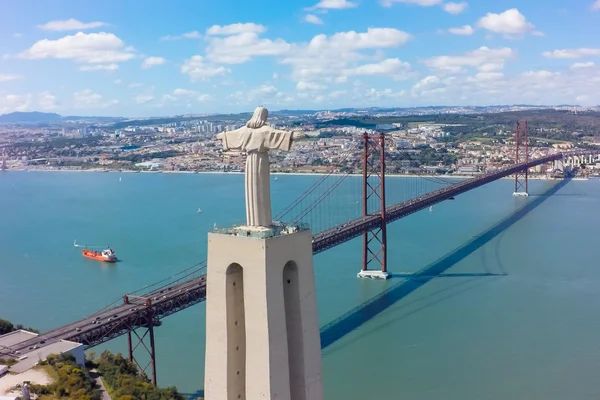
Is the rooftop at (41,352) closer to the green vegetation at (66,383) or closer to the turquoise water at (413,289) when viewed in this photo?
the green vegetation at (66,383)

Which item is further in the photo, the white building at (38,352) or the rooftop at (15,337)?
the rooftop at (15,337)

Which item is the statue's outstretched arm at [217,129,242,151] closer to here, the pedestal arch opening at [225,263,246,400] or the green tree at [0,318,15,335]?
the pedestal arch opening at [225,263,246,400]

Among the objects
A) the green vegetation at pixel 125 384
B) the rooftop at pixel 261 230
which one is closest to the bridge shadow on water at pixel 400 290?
the green vegetation at pixel 125 384

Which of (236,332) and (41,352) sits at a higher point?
(236,332)

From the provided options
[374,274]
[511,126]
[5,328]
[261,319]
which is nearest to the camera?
[261,319]

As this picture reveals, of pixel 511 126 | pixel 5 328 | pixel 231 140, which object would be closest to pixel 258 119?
pixel 231 140

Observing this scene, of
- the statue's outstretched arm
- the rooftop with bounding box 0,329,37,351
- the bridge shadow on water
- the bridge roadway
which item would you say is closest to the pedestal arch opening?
the statue's outstretched arm

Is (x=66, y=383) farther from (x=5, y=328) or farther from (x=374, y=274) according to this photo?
(x=374, y=274)
